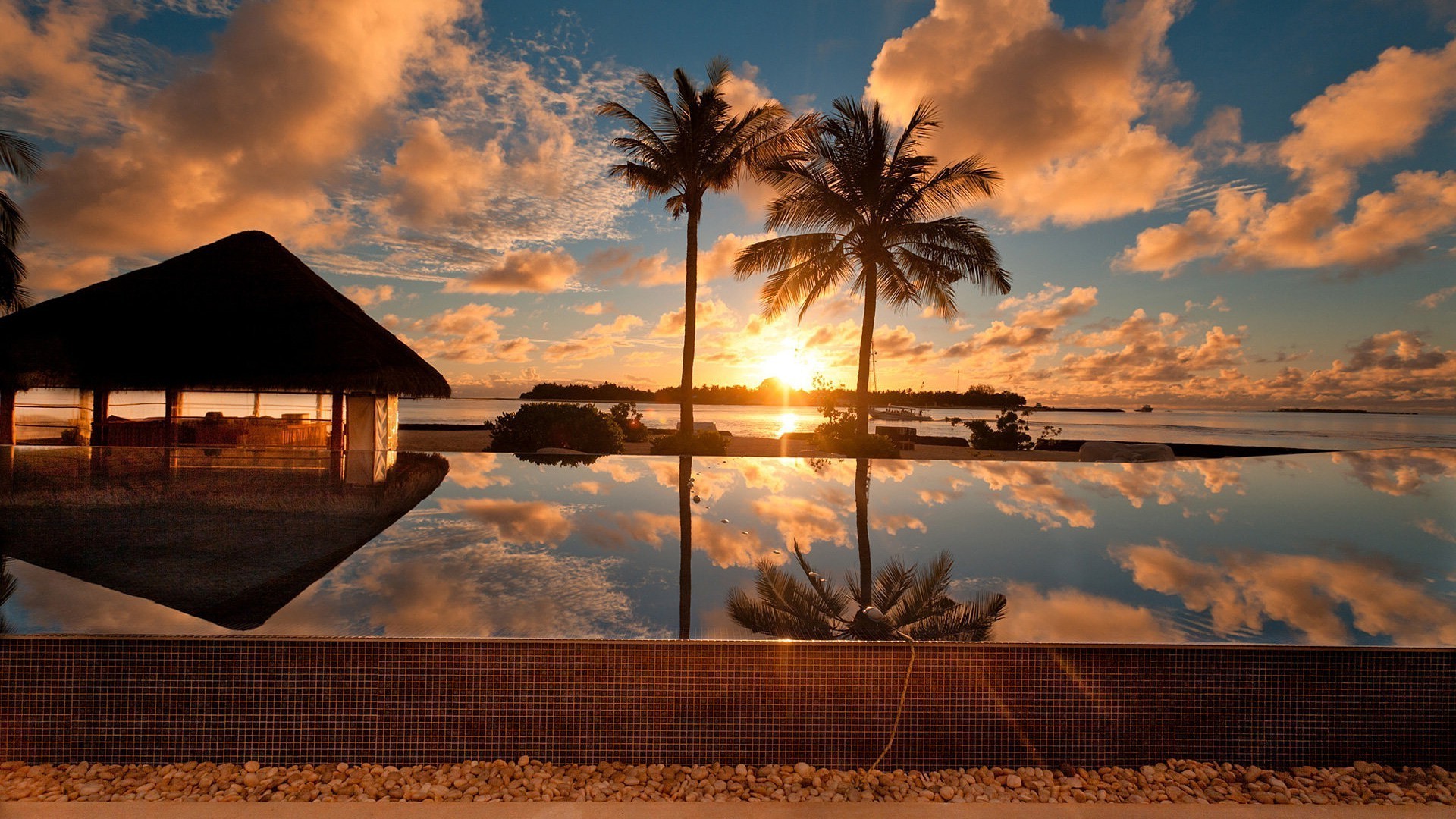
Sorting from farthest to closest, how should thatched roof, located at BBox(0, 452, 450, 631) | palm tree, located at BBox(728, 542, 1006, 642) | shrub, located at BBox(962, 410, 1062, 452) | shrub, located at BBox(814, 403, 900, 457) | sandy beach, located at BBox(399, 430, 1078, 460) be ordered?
shrub, located at BBox(962, 410, 1062, 452)
sandy beach, located at BBox(399, 430, 1078, 460)
shrub, located at BBox(814, 403, 900, 457)
thatched roof, located at BBox(0, 452, 450, 631)
palm tree, located at BBox(728, 542, 1006, 642)

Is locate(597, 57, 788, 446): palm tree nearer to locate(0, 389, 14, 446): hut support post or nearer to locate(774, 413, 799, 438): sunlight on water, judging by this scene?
locate(774, 413, 799, 438): sunlight on water

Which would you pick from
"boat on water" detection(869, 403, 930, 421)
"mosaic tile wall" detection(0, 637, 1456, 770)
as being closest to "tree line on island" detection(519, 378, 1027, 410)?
"boat on water" detection(869, 403, 930, 421)

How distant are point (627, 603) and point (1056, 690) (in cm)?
192

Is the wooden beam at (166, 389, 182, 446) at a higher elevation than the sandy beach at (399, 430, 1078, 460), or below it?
higher

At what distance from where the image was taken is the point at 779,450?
51.5 feet

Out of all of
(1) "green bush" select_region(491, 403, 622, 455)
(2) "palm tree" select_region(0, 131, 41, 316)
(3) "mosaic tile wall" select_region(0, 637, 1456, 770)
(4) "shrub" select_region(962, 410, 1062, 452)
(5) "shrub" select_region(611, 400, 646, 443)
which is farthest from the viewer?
(4) "shrub" select_region(962, 410, 1062, 452)

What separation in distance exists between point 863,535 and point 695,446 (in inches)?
355

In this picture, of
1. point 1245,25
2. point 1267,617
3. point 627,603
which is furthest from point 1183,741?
point 1245,25

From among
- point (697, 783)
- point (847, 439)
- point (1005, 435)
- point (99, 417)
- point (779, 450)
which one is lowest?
point (697, 783)

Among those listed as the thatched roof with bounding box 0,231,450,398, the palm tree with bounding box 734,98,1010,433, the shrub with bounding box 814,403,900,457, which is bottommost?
the shrub with bounding box 814,403,900,457

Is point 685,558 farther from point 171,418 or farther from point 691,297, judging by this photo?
point 171,418

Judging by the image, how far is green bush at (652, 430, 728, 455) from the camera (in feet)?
45.5

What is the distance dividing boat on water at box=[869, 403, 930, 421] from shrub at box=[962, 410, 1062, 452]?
15706mm

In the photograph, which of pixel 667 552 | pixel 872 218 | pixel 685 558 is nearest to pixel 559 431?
pixel 872 218
